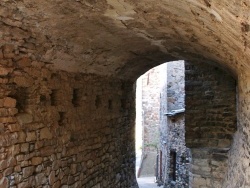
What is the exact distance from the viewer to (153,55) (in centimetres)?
497

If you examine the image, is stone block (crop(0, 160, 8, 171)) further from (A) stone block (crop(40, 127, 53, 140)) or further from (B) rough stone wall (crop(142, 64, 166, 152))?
(B) rough stone wall (crop(142, 64, 166, 152))

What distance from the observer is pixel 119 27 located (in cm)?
324

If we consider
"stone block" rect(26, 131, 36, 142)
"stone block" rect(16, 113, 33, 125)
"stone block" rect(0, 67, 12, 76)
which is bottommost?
"stone block" rect(26, 131, 36, 142)

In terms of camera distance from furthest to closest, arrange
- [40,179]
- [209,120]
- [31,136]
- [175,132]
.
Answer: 1. [175,132]
2. [209,120]
3. [40,179]
4. [31,136]

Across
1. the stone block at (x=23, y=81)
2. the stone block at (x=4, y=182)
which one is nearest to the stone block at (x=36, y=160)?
the stone block at (x=4, y=182)

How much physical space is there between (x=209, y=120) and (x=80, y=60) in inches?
105

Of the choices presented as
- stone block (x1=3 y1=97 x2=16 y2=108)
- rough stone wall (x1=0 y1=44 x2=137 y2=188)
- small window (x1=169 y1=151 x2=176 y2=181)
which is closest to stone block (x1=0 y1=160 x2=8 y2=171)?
rough stone wall (x1=0 y1=44 x2=137 y2=188)

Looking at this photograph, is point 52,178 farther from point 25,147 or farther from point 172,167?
point 172,167

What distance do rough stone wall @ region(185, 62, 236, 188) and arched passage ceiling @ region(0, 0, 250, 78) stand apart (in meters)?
1.44

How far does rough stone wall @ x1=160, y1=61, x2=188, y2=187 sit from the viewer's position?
29.8 ft

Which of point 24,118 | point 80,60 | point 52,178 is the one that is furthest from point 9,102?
point 80,60

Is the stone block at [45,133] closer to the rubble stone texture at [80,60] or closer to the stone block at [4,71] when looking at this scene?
the rubble stone texture at [80,60]

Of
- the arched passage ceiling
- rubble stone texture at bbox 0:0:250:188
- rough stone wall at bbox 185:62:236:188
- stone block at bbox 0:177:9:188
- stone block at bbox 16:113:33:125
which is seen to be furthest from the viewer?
rough stone wall at bbox 185:62:236:188

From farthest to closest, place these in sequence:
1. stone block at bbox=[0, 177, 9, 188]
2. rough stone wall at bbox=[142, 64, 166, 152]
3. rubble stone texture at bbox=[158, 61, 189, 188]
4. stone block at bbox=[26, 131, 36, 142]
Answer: rough stone wall at bbox=[142, 64, 166, 152] → rubble stone texture at bbox=[158, 61, 189, 188] → stone block at bbox=[26, 131, 36, 142] → stone block at bbox=[0, 177, 9, 188]
